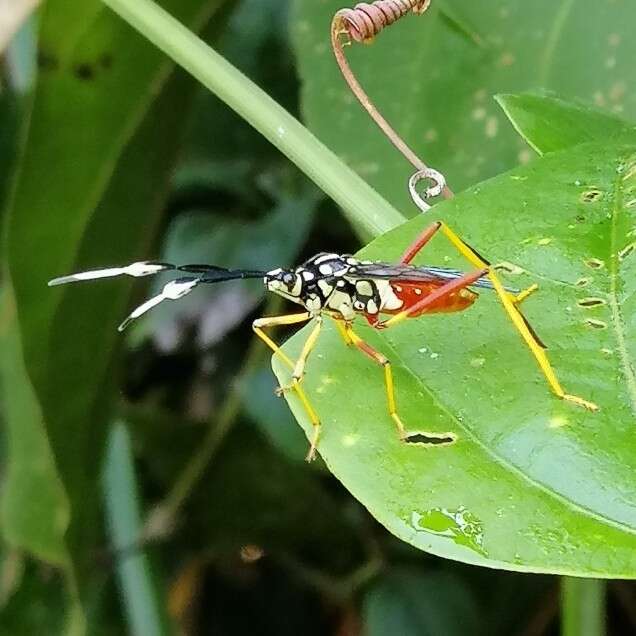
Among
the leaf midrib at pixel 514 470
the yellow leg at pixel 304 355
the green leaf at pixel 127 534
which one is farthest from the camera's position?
the green leaf at pixel 127 534

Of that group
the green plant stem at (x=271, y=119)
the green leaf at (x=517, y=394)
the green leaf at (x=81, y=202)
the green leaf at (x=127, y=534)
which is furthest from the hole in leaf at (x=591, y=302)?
the green leaf at (x=127, y=534)

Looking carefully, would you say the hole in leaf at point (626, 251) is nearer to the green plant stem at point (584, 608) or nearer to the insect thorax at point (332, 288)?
the insect thorax at point (332, 288)

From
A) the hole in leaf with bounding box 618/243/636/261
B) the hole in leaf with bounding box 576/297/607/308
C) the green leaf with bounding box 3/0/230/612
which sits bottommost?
the hole in leaf with bounding box 576/297/607/308

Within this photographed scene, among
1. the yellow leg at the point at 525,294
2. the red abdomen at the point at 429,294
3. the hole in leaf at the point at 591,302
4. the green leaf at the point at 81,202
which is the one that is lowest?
Result: the hole in leaf at the point at 591,302

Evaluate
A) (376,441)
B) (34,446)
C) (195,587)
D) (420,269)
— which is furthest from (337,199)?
(195,587)

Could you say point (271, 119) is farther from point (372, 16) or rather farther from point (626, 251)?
point (626, 251)

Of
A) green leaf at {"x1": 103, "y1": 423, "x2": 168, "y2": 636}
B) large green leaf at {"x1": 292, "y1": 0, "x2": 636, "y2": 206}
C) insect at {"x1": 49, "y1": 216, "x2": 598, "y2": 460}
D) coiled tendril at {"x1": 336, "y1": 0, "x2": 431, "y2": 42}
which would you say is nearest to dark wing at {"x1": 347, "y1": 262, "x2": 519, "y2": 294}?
A: insect at {"x1": 49, "y1": 216, "x2": 598, "y2": 460}

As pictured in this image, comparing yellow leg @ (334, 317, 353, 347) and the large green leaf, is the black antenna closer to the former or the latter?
yellow leg @ (334, 317, 353, 347)
